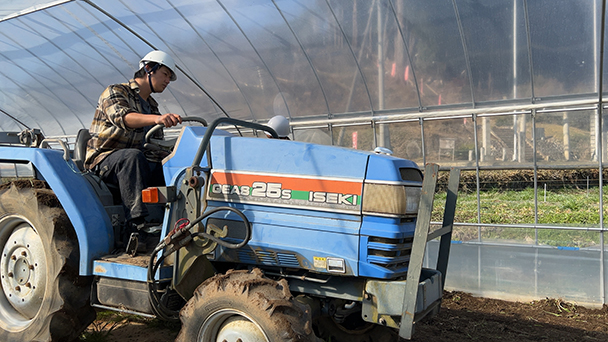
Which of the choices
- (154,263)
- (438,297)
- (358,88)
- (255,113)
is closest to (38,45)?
(255,113)

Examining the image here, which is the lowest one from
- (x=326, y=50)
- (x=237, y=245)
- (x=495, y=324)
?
(x=495, y=324)

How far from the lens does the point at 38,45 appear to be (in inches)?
486

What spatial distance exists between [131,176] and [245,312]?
1.34m

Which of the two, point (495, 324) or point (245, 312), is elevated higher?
point (245, 312)

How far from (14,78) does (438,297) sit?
47.4 ft

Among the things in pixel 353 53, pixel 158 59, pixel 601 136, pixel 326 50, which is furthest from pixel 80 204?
pixel 326 50

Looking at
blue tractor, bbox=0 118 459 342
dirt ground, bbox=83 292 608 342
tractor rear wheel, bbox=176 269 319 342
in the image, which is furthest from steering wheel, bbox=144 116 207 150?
dirt ground, bbox=83 292 608 342

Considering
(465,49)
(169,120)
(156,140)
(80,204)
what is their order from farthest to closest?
(465,49) → (156,140) → (80,204) → (169,120)

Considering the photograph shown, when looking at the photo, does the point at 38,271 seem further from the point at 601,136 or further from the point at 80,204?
the point at 601,136

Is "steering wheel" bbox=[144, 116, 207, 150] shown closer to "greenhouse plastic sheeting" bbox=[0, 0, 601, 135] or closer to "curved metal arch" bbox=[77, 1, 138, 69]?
"greenhouse plastic sheeting" bbox=[0, 0, 601, 135]

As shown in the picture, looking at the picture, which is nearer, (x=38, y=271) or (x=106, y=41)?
(x=38, y=271)

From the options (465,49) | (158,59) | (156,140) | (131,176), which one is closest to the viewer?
(131,176)

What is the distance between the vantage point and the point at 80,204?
10.5 ft

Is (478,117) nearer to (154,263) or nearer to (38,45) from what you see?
(154,263)
